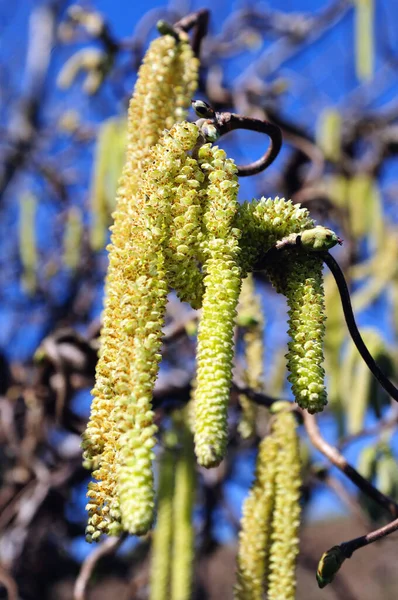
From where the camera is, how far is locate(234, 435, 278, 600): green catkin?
108 centimetres

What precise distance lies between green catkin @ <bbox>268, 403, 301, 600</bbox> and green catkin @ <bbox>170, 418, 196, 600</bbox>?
40 cm

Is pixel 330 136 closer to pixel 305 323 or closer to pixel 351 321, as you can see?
pixel 351 321

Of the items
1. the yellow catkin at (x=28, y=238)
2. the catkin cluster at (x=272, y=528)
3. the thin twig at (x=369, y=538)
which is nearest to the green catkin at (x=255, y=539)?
the catkin cluster at (x=272, y=528)

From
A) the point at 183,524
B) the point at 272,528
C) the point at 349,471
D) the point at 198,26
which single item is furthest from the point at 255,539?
the point at 198,26

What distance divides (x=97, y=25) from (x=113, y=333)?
2241 millimetres

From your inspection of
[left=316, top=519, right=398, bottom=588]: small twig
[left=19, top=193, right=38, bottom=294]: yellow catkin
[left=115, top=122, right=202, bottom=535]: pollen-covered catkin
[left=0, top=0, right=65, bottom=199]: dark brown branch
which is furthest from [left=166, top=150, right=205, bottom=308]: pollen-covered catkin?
[left=0, top=0, right=65, bottom=199]: dark brown branch

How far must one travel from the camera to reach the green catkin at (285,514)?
1.02 m

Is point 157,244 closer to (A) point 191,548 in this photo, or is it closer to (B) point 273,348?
(A) point 191,548

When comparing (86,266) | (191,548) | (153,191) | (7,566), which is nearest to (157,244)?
(153,191)

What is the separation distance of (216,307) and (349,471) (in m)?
0.59

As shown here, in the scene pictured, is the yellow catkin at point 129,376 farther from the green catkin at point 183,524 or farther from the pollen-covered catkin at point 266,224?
the green catkin at point 183,524

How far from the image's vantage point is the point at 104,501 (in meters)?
0.71

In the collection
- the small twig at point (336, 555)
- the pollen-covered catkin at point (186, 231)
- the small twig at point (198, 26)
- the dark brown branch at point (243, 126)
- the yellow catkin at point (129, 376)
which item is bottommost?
the small twig at point (336, 555)

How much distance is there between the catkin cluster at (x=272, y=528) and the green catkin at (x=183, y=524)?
38cm
